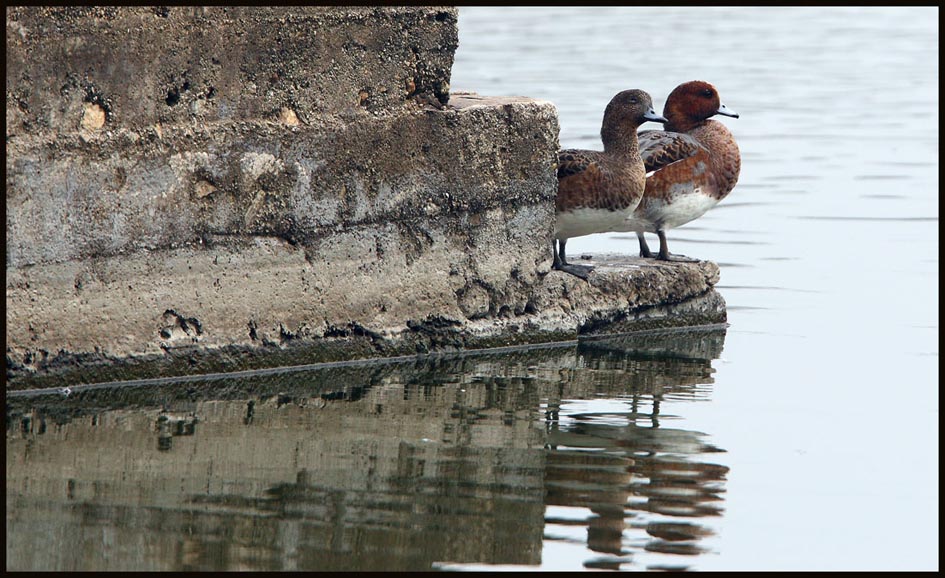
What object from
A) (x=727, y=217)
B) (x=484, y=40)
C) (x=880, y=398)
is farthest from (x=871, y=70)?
(x=880, y=398)

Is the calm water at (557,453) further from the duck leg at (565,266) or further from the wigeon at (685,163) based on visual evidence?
the wigeon at (685,163)

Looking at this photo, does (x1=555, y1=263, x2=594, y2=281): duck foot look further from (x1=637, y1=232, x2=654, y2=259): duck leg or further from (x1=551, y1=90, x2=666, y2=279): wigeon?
(x1=637, y1=232, x2=654, y2=259): duck leg

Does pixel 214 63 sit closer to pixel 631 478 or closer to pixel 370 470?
pixel 370 470

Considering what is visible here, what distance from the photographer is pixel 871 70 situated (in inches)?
914

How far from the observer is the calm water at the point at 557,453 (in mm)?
4887

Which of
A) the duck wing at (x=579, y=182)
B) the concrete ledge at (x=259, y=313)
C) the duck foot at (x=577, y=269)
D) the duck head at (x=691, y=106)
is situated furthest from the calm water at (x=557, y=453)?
the duck head at (x=691, y=106)

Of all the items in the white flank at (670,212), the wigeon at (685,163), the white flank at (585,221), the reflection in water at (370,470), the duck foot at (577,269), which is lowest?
the reflection in water at (370,470)

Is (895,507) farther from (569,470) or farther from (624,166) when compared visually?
(624,166)

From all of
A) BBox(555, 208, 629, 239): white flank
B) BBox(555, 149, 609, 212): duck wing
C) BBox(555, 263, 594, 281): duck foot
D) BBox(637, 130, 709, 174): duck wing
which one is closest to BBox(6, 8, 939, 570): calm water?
BBox(555, 263, 594, 281): duck foot

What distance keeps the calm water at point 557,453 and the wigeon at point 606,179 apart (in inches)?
23.0

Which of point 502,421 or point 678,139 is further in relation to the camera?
point 678,139

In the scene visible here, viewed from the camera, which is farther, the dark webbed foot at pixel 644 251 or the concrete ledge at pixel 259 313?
the dark webbed foot at pixel 644 251

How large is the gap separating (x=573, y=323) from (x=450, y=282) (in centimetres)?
76

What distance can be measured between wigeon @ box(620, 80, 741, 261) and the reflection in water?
103cm
